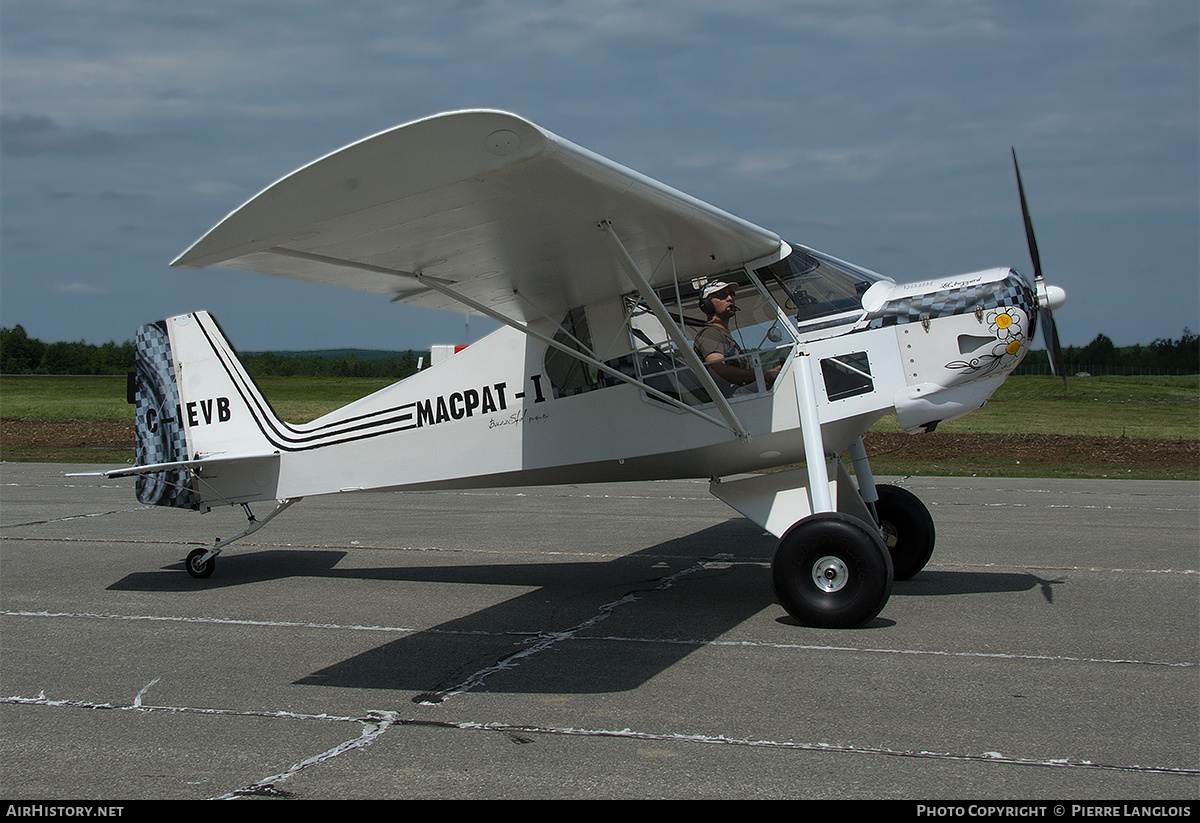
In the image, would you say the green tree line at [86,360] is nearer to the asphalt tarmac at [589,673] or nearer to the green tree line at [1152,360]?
the green tree line at [1152,360]

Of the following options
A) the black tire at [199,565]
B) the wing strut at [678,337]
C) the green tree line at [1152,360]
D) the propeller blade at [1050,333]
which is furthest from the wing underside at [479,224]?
the green tree line at [1152,360]

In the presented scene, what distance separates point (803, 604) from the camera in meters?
6.78

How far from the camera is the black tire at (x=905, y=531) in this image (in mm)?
8641

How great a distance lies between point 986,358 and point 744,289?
1.94m

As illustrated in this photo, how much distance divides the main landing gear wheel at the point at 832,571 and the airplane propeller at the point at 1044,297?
2.66 metres

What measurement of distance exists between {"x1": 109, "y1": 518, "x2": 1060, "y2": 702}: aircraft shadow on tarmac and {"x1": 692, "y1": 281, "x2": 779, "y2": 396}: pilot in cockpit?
1809 millimetres

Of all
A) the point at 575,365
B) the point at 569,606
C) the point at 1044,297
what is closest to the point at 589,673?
the point at 569,606

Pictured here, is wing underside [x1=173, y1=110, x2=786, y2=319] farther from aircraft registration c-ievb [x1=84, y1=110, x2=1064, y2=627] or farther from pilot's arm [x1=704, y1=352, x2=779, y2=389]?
pilot's arm [x1=704, y1=352, x2=779, y2=389]

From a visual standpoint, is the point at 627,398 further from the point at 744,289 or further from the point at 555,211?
the point at 555,211

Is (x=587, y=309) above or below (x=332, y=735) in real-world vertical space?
above

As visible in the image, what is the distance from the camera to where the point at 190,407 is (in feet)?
31.9

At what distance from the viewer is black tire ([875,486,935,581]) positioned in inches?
340

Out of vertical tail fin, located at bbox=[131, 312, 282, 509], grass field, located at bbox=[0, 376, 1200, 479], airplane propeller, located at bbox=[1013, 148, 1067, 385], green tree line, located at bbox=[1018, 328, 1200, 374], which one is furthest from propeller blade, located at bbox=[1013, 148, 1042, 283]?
green tree line, located at bbox=[1018, 328, 1200, 374]
